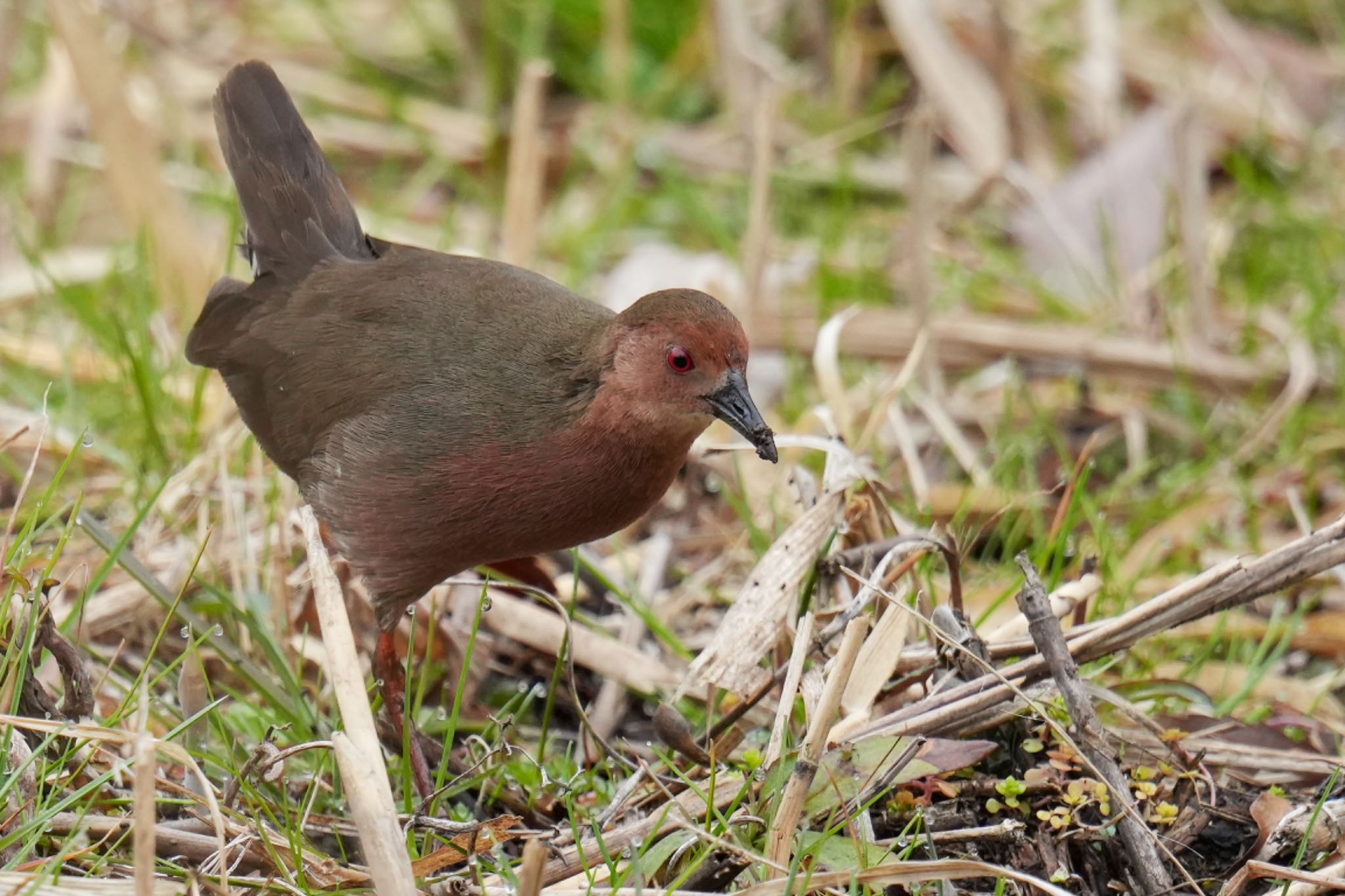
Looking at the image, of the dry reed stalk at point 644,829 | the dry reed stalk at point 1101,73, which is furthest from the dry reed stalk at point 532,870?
the dry reed stalk at point 1101,73

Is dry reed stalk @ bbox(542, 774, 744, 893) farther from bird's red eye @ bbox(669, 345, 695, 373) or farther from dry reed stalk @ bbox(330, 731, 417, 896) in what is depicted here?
bird's red eye @ bbox(669, 345, 695, 373)

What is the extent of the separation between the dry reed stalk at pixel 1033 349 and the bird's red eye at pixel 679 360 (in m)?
1.86

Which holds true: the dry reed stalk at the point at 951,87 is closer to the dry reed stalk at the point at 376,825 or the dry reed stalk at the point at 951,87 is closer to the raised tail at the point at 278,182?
the raised tail at the point at 278,182

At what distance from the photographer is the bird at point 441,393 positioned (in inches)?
130

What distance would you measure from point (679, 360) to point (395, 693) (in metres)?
0.92

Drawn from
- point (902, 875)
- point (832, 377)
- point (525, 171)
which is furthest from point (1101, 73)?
point (902, 875)

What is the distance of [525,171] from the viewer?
16.4ft

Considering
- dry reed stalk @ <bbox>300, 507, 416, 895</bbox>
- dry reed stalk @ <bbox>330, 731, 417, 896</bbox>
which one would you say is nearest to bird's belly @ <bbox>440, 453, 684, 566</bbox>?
dry reed stalk @ <bbox>300, 507, 416, 895</bbox>

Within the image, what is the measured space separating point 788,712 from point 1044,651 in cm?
45

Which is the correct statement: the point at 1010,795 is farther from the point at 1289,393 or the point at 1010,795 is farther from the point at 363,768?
the point at 1289,393

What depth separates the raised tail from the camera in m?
3.85

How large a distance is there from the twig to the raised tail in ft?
6.07

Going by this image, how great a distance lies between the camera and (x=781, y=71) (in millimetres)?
6461

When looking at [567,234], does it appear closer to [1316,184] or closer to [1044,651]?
[1316,184]
